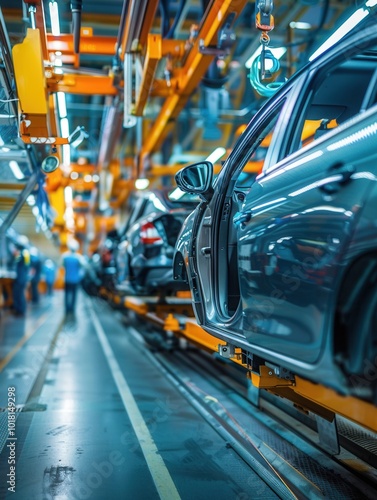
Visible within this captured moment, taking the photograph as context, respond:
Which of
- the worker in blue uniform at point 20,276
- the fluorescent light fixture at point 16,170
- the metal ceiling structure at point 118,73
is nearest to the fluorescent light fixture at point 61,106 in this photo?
the metal ceiling structure at point 118,73

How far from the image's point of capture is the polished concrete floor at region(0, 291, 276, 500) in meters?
3.33

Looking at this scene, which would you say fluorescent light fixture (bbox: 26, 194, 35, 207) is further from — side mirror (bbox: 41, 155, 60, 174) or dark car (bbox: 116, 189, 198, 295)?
dark car (bbox: 116, 189, 198, 295)

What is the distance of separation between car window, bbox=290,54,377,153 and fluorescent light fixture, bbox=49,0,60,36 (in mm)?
2381

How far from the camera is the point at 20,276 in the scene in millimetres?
15836

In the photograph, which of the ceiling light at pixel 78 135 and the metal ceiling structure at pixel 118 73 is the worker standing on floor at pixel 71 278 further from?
the ceiling light at pixel 78 135

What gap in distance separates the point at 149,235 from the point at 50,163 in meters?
2.35

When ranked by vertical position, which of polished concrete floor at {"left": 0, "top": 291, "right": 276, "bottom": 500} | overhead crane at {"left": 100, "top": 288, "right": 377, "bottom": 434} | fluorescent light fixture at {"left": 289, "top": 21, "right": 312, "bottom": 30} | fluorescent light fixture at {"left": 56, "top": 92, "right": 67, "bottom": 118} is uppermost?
fluorescent light fixture at {"left": 289, "top": 21, "right": 312, "bottom": 30}

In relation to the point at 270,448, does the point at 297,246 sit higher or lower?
higher

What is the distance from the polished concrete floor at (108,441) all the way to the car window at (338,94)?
6.71 ft

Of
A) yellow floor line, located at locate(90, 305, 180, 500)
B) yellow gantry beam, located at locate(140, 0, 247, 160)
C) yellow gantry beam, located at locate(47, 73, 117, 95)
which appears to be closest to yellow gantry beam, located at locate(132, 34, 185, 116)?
yellow gantry beam, located at locate(140, 0, 247, 160)

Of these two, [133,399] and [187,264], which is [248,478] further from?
[133,399]

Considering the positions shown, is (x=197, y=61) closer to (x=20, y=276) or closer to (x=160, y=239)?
(x=160, y=239)

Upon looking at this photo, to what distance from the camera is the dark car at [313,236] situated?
2117 millimetres

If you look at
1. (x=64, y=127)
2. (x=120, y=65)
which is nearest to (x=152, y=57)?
(x=120, y=65)
